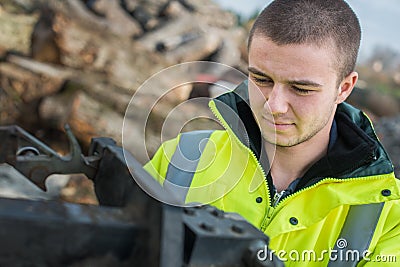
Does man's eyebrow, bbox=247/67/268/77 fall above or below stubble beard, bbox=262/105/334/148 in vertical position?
above

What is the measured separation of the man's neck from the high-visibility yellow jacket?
0.07 meters

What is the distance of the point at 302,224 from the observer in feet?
5.71

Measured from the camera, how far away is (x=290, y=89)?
1.84 metres

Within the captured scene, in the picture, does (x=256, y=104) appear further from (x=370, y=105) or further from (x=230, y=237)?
(x=370, y=105)

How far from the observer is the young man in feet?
5.76

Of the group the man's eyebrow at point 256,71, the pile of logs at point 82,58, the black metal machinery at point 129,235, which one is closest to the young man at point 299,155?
the man's eyebrow at point 256,71

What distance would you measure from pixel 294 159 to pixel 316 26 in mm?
587

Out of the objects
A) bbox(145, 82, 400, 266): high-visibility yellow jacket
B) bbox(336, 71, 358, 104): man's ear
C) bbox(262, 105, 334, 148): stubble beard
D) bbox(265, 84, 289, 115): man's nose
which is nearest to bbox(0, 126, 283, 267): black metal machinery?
bbox(145, 82, 400, 266): high-visibility yellow jacket

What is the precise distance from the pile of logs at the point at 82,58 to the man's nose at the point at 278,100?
3.03m

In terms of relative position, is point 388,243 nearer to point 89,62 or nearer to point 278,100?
point 278,100

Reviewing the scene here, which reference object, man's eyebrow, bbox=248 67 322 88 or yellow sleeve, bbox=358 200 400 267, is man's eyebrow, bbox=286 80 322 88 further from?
yellow sleeve, bbox=358 200 400 267

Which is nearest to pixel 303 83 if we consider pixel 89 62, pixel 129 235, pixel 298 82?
pixel 298 82

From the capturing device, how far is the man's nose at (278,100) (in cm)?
181

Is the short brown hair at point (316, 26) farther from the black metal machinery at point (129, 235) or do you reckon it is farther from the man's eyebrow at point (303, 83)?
the black metal machinery at point (129, 235)
